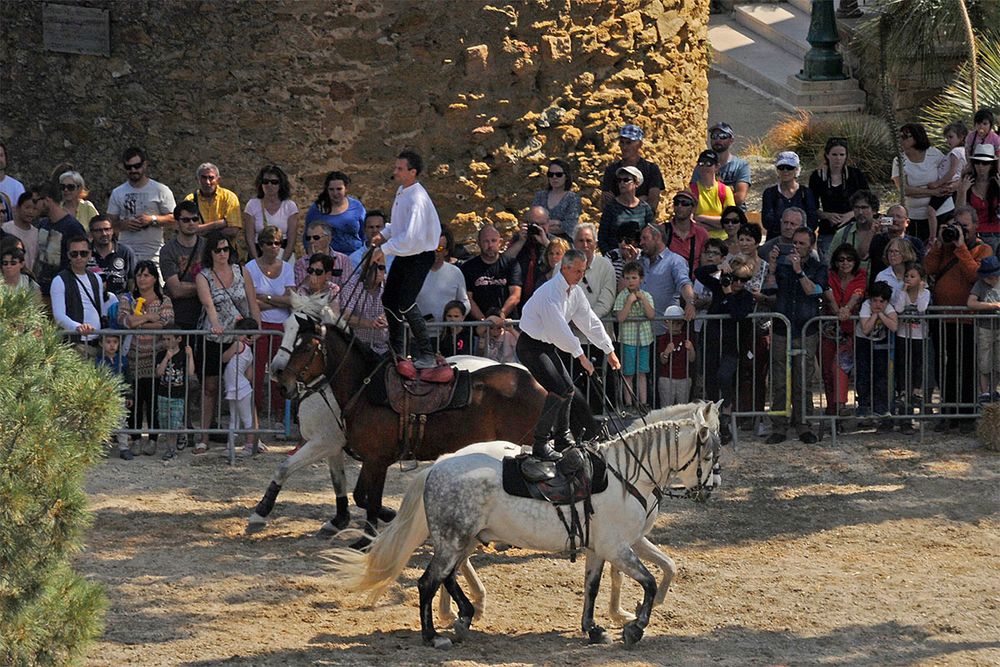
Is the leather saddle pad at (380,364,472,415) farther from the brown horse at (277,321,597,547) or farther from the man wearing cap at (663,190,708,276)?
the man wearing cap at (663,190,708,276)

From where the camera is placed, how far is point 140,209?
15.9 m

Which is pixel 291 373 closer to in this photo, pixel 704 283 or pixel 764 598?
pixel 764 598

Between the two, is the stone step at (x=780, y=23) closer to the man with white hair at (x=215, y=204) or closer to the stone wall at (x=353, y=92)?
the stone wall at (x=353, y=92)

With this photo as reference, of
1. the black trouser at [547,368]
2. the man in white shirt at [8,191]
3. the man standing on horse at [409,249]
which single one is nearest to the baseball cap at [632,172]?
the man standing on horse at [409,249]

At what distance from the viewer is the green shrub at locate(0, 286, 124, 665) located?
669cm

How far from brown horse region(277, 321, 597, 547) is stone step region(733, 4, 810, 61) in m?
17.8

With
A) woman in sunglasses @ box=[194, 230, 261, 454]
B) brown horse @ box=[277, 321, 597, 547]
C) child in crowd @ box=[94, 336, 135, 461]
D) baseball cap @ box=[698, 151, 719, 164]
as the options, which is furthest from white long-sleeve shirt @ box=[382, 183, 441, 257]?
baseball cap @ box=[698, 151, 719, 164]

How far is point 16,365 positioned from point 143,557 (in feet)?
18.2

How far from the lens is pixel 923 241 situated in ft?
53.5

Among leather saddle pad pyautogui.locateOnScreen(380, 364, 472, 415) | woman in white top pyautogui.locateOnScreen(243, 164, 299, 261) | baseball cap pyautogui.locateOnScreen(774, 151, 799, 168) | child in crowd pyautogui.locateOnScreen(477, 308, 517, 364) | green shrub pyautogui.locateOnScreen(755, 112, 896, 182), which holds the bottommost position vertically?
leather saddle pad pyautogui.locateOnScreen(380, 364, 472, 415)

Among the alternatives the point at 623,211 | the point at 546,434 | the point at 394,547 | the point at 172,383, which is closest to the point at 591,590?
the point at 546,434

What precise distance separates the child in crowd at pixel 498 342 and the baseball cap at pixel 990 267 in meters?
4.11

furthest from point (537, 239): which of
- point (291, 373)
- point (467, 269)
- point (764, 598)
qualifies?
point (764, 598)

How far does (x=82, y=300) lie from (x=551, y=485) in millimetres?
5676
